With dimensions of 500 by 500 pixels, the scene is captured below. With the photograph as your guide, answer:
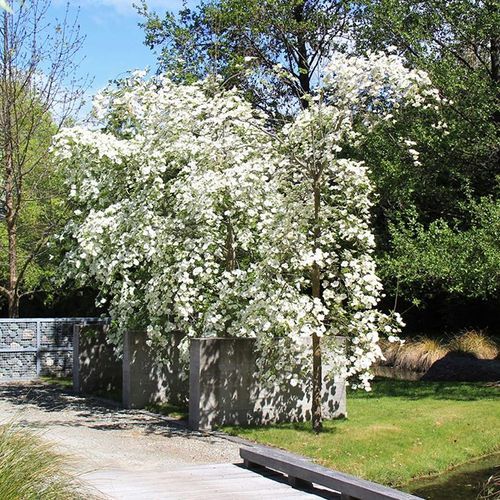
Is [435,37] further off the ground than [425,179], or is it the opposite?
[435,37]

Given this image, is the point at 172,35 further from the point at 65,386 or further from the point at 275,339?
the point at 275,339

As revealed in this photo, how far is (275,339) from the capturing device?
11320mm

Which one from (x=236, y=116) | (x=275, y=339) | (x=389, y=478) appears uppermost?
(x=236, y=116)

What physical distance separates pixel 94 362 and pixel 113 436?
497 cm

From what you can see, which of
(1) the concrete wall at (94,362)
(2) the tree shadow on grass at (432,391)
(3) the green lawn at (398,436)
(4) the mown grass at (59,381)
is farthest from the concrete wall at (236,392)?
(4) the mown grass at (59,381)

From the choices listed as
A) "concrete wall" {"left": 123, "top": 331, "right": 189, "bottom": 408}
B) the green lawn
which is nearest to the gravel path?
"concrete wall" {"left": 123, "top": 331, "right": 189, "bottom": 408}

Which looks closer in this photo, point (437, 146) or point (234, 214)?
point (234, 214)

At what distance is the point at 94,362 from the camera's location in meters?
16.0

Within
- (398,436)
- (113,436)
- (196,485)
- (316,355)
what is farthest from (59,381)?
(196,485)

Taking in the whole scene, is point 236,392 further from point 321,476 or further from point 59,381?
point 59,381

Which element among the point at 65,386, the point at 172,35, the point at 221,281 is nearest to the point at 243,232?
the point at 221,281

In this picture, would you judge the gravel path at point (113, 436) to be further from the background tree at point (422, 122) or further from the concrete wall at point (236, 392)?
the background tree at point (422, 122)

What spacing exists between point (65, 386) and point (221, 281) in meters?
6.52

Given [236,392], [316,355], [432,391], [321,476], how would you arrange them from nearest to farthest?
1. [321,476]
2. [316,355]
3. [236,392]
4. [432,391]
